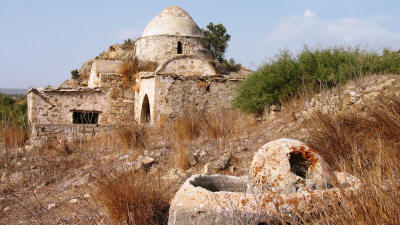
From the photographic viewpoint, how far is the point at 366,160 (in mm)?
2861

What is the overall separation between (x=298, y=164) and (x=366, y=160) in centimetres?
59

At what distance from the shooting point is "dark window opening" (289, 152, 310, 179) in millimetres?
3178

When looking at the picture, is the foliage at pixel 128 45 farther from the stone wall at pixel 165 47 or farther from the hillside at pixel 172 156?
the hillside at pixel 172 156

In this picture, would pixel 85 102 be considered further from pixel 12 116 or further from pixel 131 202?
pixel 131 202

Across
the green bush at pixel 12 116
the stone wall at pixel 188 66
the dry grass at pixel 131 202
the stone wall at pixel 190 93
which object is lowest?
the dry grass at pixel 131 202

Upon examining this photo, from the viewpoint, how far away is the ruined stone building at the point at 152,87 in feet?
42.4

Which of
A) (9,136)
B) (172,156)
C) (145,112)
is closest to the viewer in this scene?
(172,156)

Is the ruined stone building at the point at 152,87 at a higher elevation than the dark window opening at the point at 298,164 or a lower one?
higher

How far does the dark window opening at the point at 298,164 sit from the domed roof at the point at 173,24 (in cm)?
1318

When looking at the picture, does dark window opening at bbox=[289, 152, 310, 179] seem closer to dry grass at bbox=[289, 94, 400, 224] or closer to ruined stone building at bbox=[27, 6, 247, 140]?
dry grass at bbox=[289, 94, 400, 224]

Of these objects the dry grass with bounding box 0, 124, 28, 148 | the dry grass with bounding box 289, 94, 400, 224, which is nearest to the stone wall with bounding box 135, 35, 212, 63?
the dry grass with bounding box 0, 124, 28, 148

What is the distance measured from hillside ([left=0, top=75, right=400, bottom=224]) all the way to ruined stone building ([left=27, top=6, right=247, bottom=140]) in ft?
9.67

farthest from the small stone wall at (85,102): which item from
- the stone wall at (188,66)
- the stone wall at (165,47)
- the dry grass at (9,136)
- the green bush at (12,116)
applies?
the dry grass at (9,136)

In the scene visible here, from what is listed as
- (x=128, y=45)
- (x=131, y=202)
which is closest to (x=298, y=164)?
(x=131, y=202)
